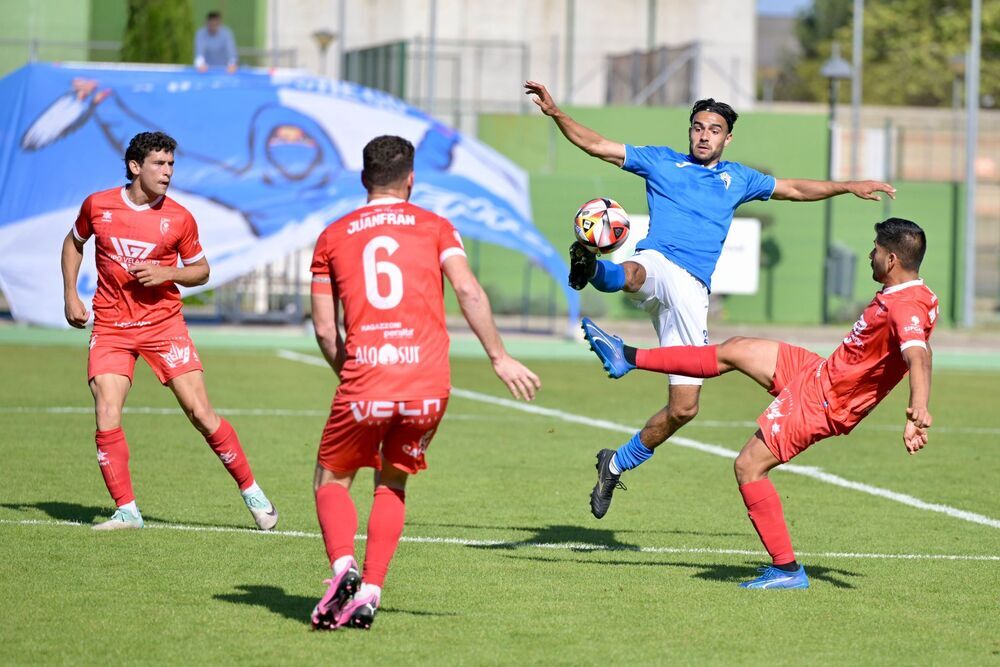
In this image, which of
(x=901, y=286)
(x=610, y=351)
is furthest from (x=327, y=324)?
(x=901, y=286)

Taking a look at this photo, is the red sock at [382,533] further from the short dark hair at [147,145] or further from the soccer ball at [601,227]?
the short dark hair at [147,145]

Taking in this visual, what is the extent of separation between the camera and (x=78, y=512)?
9672mm

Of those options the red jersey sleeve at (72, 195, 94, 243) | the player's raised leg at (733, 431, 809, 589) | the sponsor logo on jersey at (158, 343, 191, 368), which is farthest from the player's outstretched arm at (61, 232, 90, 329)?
the player's raised leg at (733, 431, 809, 589)

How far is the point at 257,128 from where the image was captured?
27.1 meters

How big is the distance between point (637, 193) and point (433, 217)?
2630cm

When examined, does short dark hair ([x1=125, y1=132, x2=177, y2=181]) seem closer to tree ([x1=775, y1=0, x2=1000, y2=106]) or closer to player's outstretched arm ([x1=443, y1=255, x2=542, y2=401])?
player's outstretched arm ([x1=443, y1=255, x2=542, y2=401])

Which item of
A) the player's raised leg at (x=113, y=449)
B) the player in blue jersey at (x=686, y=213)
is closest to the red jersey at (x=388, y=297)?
the player in blue jersey at (x=686, y=213)

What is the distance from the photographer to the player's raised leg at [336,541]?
637 cm

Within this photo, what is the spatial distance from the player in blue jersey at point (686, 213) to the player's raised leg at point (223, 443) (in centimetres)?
199

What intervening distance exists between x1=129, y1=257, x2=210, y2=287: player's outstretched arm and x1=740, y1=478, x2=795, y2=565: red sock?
3.46 m

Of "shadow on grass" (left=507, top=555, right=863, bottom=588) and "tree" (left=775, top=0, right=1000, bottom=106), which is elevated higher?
"tree" (left=775, top=0, right=1000, bottom=106)

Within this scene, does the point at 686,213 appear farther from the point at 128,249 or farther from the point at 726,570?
the point at 128,249

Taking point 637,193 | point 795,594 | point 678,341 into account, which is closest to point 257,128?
point 637,193

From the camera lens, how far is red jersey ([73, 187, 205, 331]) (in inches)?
362
